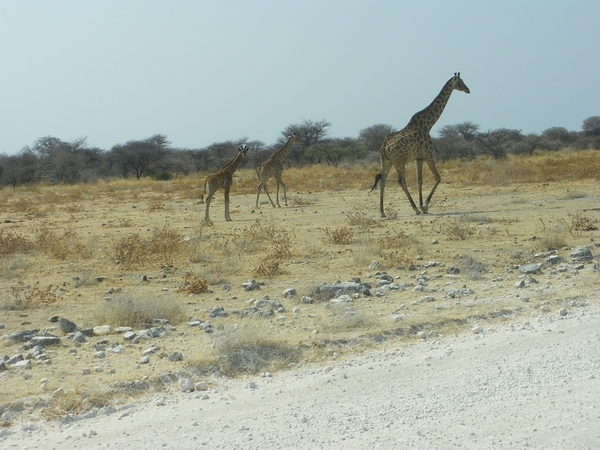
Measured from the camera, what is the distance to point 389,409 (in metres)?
4.75

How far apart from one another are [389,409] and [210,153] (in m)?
51.8

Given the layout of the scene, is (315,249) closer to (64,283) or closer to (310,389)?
(64,283)

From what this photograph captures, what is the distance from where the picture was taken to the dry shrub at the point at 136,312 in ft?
23.4

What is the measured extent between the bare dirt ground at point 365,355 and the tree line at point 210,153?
33.1m

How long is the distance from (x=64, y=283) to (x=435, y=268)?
17.7 feet

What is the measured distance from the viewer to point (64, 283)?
941 centimetres

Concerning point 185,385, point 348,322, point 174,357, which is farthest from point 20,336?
point 348,322

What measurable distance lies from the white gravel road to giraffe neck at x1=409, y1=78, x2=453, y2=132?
38.1ft

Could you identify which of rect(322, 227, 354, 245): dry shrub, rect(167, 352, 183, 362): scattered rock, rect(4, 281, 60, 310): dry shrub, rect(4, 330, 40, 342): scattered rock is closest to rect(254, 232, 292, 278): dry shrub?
rect(322, 227, 354, 245): dry shrub

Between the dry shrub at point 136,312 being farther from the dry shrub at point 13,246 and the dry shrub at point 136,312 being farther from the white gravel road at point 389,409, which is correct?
the dry shrub at point 13,246

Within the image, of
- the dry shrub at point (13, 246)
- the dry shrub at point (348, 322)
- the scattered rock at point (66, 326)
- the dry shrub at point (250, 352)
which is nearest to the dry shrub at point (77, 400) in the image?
the dry shrub at point (250, 352)

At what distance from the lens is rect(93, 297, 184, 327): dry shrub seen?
23.4ft

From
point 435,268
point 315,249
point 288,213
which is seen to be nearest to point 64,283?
point 315,249

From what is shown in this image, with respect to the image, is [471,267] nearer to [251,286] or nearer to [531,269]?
[531,269]
